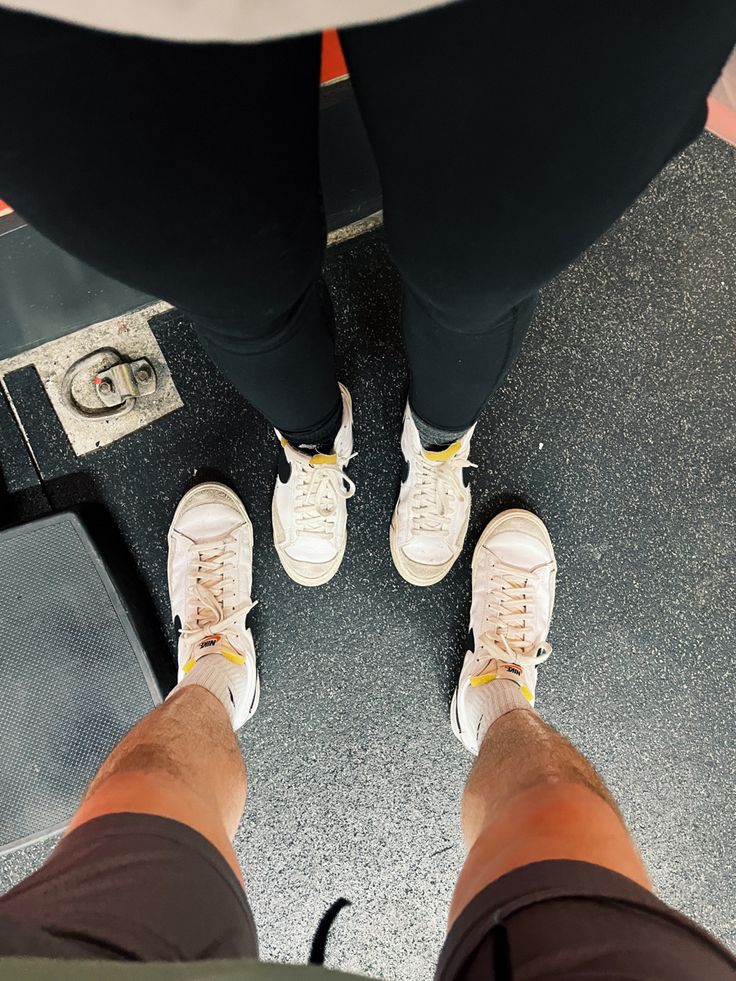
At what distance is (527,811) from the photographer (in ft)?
1.70

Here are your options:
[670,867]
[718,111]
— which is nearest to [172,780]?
[670,867]

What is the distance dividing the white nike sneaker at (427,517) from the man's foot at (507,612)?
6 centimetres

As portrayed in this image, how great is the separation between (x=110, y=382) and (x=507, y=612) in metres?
0.72

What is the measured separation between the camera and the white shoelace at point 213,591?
2.98 feet

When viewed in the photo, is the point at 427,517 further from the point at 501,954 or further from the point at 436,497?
the point at 501,954

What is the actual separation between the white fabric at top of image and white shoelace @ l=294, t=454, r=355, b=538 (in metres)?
0.67

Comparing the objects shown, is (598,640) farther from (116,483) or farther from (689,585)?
(116,483)

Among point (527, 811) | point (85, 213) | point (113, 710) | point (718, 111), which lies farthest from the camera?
point (718, 111)

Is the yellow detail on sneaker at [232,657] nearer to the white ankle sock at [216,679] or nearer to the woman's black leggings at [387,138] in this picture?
the white ankle sock at [216,679]

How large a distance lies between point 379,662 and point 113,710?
392 millimetres

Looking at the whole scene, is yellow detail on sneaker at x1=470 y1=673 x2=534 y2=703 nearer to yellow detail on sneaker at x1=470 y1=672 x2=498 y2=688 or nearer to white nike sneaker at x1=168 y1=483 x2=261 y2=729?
yellow detail on sneaker at x1=470 y1=672 x2=498 y2=688

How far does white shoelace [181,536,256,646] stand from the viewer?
908 millimetres

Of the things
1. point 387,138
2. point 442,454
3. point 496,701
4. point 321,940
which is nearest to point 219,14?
point 387,138

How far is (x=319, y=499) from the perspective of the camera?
0.90 meters
